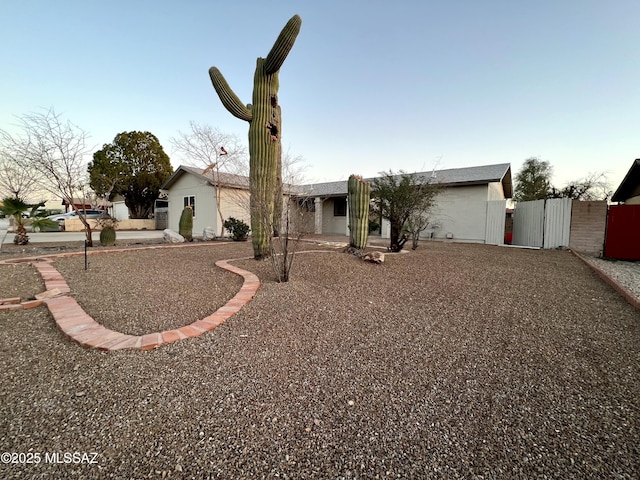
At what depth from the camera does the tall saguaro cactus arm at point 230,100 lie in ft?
19.8

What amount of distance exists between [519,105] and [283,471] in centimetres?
1229

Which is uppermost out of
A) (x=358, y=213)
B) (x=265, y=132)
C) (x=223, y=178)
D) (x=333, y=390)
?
(x=223, y=178)

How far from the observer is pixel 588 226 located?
8.81 metres

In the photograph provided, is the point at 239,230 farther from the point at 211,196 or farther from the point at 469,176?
the point at 469,176

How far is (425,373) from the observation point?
204 centimetres

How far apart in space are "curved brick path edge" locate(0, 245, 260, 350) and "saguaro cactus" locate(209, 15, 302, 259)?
5.54 feet

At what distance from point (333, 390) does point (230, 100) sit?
6366 millimetres

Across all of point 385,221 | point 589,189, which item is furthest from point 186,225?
point 589,189

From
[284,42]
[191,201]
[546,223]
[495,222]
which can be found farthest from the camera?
[191,201]

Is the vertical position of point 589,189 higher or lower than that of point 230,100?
lower

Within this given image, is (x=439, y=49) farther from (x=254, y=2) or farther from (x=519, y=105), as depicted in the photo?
(x=254, y=2)

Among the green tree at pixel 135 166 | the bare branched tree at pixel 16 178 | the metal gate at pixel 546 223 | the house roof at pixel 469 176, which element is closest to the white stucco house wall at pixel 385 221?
the house roof at pixel 469 176

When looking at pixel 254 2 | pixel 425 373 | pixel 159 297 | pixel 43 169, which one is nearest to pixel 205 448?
pixel 425 373

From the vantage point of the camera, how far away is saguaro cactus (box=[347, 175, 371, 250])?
6543 millimetres
